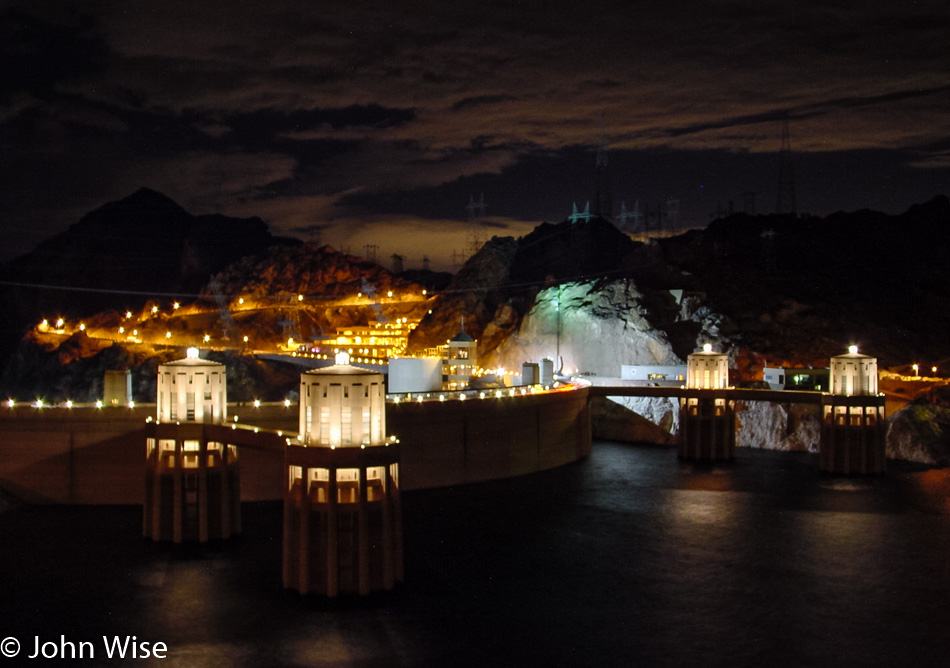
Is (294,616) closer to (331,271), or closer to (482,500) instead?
(482,500)

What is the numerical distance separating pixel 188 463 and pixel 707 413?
4515 cm

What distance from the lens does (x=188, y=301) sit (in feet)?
604

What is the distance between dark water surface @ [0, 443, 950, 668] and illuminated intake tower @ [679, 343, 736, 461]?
52.9 ft

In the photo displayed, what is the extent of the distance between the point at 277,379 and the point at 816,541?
2902 inches

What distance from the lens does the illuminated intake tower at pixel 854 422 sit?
2589 inches

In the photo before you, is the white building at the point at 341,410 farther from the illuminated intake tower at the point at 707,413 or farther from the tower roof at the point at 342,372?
the illuminated intake tower at the point at 707,413

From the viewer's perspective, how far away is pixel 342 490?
113 ft

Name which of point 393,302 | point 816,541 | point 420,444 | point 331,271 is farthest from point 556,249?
point 816,541

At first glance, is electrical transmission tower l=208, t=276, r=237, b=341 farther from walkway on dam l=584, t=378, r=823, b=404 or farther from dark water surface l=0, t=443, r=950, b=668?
dark water surface l=0, t=443, r=950, b=668

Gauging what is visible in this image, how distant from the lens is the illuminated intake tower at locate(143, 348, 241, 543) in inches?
1700

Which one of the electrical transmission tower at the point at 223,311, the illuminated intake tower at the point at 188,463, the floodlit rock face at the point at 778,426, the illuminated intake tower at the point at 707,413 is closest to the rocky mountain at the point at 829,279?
the floodlit rock face at the point at 778,426

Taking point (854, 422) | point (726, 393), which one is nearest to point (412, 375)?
point (726, 393)

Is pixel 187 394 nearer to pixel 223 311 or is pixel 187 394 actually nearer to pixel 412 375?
pixel 412 375

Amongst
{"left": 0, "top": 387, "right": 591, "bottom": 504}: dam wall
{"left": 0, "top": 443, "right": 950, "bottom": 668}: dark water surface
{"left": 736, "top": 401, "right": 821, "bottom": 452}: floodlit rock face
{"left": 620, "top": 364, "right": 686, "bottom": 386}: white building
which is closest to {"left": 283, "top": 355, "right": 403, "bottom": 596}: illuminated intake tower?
{"left": 0, "top": 443, "right": 950, "bottom": 668}: dark water surface
